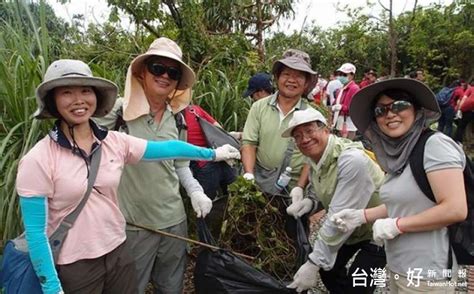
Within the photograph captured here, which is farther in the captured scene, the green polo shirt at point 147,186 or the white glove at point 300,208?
the white glove at point 300,208

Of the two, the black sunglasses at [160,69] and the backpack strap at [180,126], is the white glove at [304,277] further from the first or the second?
the black sunglasses at [160,69]

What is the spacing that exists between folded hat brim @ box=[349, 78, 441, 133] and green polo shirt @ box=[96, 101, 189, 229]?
35.2 inches

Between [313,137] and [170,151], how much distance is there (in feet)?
2.21

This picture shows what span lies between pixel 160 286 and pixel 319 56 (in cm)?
2007

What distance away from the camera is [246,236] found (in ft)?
7.30

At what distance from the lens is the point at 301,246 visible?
2035mm

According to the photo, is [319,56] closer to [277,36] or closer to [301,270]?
[277,36]

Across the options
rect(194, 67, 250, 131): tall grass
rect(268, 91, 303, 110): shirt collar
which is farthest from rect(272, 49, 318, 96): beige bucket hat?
rect(194, 67, 250, 131): tall grass

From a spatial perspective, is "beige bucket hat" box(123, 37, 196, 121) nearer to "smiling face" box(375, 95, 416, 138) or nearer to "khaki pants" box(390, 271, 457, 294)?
"smiling face" box(375, 95, 416, 138)

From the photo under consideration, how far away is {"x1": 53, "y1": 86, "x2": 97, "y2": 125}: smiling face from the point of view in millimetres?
1512

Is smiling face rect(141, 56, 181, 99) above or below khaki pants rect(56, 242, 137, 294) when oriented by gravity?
above

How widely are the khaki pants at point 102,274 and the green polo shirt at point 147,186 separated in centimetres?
34

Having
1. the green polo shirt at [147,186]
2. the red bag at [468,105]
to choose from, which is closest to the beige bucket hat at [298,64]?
the green polo shirt at [147,186]

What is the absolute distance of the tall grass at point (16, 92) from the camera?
2.15 m
